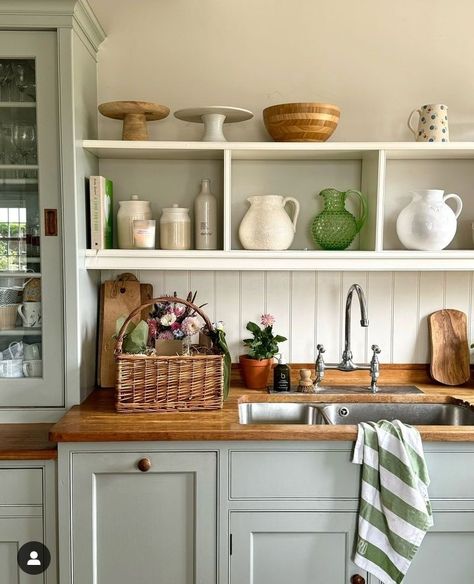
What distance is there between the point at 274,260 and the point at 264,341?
0.35m

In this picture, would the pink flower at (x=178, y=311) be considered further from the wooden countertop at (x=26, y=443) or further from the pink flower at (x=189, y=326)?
the wooden countertop at (x=26, y=443)

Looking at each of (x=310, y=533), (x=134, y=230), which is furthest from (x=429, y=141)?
(x=310, y=533)

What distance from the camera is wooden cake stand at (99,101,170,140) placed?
2232 mm

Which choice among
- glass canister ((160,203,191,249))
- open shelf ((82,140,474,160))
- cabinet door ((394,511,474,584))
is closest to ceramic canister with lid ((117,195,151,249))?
glass canister ((160,203,191,249))

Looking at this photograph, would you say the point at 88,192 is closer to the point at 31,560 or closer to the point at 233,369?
the point at 233,369

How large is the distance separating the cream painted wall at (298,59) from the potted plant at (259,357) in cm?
75

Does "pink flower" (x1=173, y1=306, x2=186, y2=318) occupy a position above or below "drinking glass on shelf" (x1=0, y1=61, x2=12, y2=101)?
below

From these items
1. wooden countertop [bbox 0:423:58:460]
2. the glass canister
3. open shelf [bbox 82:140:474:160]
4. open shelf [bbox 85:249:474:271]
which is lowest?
wooden countertop [bbox 0:423:58:460]

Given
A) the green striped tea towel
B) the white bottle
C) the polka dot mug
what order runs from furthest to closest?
the white bottle, the polka dot mug, the green striped tea towel

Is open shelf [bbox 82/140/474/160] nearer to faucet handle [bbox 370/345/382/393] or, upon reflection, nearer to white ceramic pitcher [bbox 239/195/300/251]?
white ceramic pitcher [bbox 239/195/300/251]

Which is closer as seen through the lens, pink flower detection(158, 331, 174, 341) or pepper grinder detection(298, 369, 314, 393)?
pink flower detection(158, 331, 174, 341)

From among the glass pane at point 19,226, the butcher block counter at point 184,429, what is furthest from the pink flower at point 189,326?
the glass pane at point 19,226

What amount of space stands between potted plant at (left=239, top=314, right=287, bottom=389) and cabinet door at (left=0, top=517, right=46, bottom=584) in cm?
88

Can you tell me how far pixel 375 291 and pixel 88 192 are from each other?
115 cm
